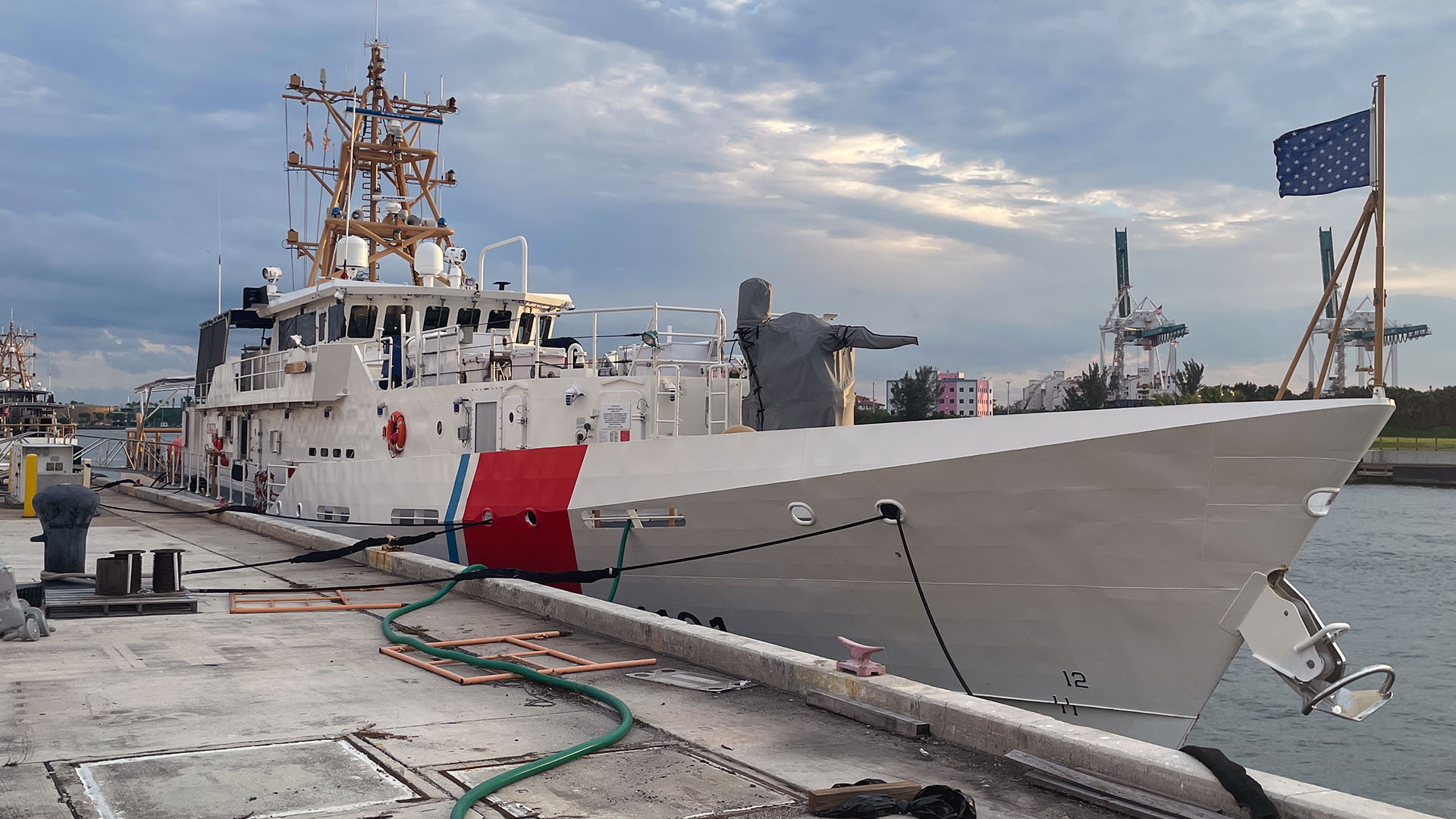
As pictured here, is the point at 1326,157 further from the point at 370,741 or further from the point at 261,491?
the point at 261,491

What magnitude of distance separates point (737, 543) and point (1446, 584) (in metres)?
24.4

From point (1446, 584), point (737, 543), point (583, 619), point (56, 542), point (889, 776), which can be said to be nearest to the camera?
point (889, 776)

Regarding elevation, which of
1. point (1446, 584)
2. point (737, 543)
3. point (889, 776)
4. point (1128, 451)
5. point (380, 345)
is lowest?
point (1446, 584)

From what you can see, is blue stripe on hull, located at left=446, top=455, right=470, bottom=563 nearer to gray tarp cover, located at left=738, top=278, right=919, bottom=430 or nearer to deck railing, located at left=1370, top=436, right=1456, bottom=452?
gray tarp cover, located at left=738, top=278, right=919, bottom=430

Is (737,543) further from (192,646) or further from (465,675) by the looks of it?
(192,646)

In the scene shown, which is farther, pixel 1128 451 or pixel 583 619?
pixel 583 619

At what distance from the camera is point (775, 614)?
9.64 metres

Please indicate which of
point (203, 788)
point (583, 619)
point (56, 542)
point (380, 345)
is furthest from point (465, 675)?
point (380, 345)

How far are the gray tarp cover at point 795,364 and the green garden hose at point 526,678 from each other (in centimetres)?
362

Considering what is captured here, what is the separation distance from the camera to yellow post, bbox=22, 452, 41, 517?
66.2ft

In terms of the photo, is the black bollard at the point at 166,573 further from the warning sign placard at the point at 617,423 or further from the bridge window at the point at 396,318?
the bridge window at the point at 396,318

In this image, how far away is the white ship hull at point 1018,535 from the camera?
7.20 metres

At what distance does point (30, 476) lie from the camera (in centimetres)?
2033

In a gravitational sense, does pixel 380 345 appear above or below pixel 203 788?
above
